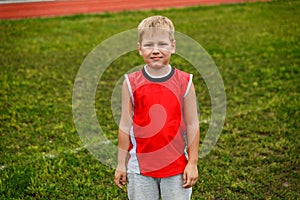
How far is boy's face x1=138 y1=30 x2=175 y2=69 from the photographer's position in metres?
2.44

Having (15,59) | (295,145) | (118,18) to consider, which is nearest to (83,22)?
(118,18)

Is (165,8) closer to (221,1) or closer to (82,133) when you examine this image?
(221,1)

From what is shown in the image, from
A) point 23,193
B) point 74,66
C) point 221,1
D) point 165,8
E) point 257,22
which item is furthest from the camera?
point 221,1

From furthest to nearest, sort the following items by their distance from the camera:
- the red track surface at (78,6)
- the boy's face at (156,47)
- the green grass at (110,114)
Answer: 1. the red track surface at (78,6)
2. the green grass at (110,114)
3. the boy's face at (156,47)

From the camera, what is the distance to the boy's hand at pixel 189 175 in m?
2.54

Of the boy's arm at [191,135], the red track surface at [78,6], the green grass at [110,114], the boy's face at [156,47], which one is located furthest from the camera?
the red track surface at [78,6]

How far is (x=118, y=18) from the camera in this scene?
39.1ft

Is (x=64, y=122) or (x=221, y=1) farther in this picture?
(x=221, y=1)

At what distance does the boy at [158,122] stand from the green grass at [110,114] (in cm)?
137

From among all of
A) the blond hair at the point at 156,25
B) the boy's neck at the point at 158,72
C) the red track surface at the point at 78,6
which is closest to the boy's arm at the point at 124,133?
the boy's neck at the point at 158,72

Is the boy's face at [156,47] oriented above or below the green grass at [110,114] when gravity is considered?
above

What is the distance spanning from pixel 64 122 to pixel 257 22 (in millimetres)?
6753

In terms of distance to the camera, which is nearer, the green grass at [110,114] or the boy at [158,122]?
the boy at [158,122]

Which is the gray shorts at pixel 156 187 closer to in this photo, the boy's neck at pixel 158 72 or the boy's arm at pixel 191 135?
the boy's arm at pixel 191 135
